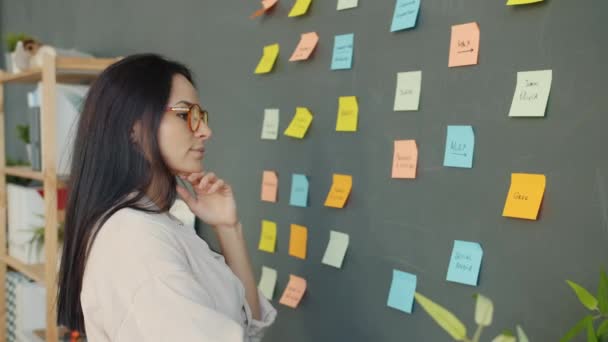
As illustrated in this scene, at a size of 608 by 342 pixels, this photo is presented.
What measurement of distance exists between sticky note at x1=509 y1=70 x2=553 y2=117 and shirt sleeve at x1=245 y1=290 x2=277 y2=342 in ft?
2.34

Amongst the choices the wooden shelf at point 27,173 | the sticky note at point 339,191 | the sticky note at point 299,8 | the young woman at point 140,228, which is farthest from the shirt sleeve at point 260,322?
the wooden shelf at point 27,173

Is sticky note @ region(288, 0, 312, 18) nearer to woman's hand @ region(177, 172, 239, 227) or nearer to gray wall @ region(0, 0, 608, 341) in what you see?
gray wall @ region(0, 0, 608, 341)

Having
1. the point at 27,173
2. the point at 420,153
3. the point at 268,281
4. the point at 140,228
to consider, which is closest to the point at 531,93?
the point at 420,153

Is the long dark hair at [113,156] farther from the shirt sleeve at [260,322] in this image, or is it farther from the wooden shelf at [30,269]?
the wooden shelf at [30,269]

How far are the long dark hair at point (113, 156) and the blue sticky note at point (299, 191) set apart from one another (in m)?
0.61

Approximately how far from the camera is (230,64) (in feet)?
7.46

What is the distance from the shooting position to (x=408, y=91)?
1640mm

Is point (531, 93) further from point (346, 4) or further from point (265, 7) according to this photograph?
point (265, 7)

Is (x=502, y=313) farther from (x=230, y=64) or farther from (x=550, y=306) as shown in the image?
(x=230, y=64)

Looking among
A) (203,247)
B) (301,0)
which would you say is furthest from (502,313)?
(301,0)

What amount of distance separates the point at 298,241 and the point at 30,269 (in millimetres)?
1232

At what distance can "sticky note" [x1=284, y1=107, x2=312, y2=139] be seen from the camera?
1956mm

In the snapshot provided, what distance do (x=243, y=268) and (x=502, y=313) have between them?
63cm

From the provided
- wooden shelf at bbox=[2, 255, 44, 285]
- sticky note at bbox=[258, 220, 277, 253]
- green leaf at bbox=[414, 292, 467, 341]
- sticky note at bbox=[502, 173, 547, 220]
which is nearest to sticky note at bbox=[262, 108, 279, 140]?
sticky note at bbox=[258, 220, 277, 253]
